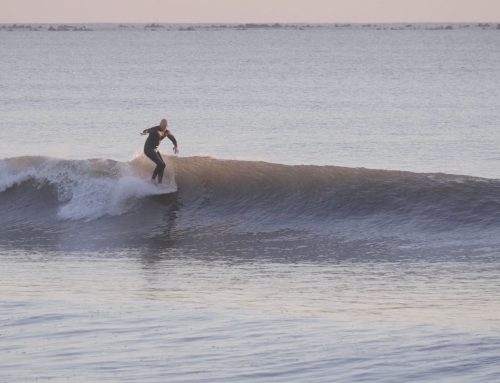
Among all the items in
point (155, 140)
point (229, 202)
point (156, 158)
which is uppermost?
point (155, 140)

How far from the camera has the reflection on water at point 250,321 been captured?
13.4 metres

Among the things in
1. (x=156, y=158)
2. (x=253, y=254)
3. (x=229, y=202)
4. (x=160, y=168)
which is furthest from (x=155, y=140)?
(x=253, y=254)

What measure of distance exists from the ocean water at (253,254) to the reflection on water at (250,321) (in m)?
0.04

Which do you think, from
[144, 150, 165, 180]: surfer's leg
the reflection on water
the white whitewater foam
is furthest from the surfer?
the reflection on water

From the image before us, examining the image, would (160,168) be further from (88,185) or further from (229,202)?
(88,185)

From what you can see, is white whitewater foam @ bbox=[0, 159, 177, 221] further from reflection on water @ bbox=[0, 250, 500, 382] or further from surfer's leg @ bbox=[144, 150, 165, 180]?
reflection on water @ bbox=[0, 250, 500, 382]

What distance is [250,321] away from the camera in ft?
50.5

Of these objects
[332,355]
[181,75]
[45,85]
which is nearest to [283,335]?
[332,355]

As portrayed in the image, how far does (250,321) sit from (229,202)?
10.8 metres

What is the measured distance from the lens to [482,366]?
1324cm

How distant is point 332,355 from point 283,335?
104cm

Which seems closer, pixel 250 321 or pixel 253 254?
pixel 250 321

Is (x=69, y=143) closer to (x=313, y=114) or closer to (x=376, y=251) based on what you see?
(x=313, y=114)

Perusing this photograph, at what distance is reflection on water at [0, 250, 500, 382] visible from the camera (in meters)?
13.4
